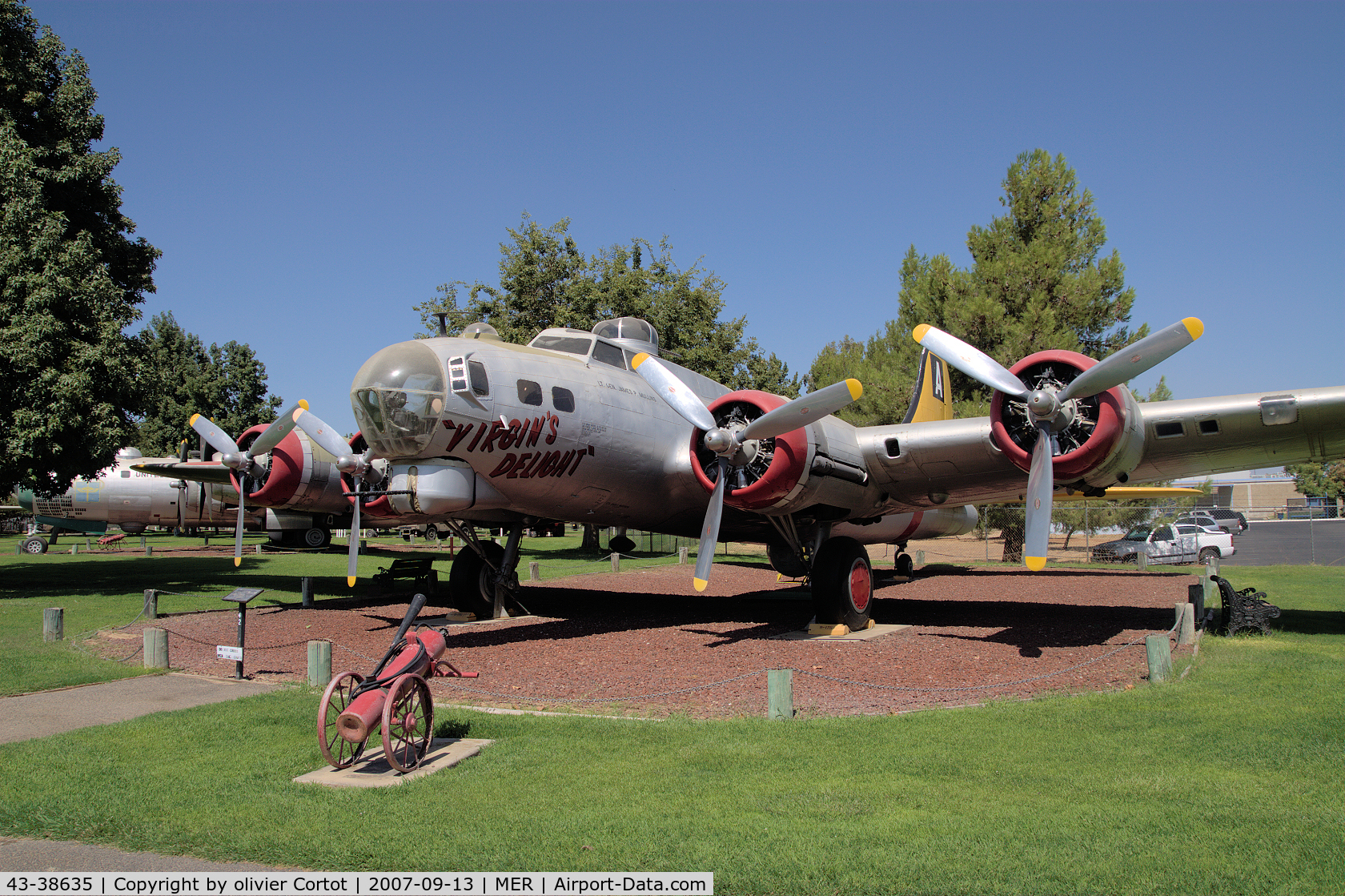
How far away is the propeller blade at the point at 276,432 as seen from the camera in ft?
52.4

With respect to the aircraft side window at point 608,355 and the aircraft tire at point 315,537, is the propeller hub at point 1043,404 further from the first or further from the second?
the aircraft tire at point 315,537

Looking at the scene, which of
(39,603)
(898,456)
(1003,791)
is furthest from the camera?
(39,603)

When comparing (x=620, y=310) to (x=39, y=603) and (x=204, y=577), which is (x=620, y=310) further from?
(x=39, y=603)

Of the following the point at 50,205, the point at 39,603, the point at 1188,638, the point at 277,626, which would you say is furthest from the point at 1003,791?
the point at 50,205

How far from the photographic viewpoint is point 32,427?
62.1ft

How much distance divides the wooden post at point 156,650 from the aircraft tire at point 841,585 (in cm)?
955

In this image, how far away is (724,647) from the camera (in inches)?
503

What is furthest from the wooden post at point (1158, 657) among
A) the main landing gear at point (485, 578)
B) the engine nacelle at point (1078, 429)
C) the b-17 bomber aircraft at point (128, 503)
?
the b-17 bomber aircraft at point (128, 503)

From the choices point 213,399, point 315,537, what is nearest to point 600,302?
point 315,537

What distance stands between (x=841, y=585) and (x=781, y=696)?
5.96 metres

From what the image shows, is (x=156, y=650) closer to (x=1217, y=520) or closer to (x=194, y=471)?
(x=194, y=471)

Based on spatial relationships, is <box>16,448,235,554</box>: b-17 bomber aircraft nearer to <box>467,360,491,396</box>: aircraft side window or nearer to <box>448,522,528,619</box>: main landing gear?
<box>448,522,528,619</box>: main landing gear

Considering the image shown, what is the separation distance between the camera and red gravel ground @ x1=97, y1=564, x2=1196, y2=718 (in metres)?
9.49

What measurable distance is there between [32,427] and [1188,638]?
2307 centimetres
